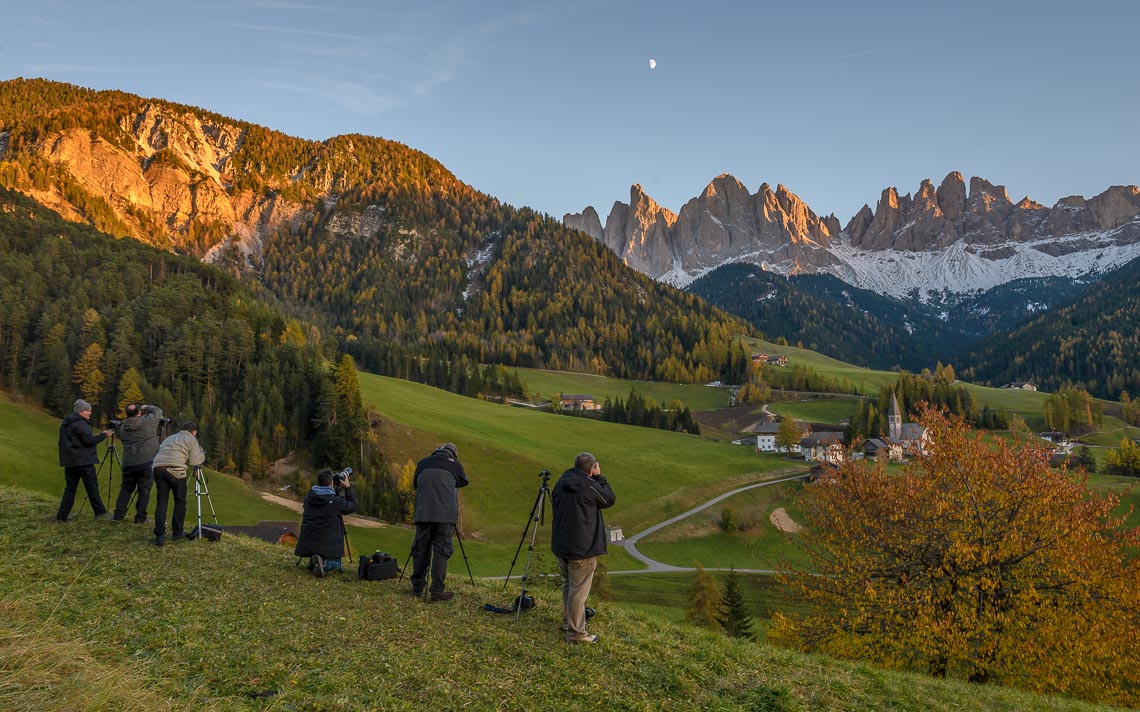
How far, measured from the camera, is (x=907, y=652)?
75.6ft

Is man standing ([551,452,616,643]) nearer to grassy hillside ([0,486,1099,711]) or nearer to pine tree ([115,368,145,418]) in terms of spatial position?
grassy hillside ([0,486,1099,711])

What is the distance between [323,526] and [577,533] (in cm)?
818

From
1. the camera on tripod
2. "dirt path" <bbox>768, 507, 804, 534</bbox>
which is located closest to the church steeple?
"dirt path" <bbox>768, 507, 804, 534</bbox>

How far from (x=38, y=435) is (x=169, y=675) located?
87.8m

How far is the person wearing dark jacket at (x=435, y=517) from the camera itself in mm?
14242

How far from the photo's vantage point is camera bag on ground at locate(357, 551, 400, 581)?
15.8 metres

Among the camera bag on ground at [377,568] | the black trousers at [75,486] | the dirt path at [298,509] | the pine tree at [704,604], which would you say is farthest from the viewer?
the dirt path at [298,509]

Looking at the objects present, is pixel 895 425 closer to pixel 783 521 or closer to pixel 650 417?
pixel 650 417

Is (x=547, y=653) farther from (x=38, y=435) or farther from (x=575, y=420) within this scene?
Answer: (x=575, y=420)

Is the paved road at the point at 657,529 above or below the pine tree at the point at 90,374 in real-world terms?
below

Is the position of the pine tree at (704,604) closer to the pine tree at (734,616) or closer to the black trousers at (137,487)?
the pine tree at (734,616)

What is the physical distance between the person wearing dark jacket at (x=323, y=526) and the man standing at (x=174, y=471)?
3.46 metres

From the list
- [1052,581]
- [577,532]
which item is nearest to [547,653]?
[577,532]

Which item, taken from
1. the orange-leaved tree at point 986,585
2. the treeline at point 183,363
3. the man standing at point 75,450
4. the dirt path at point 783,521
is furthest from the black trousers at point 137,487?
the dirt path at point 783,521
